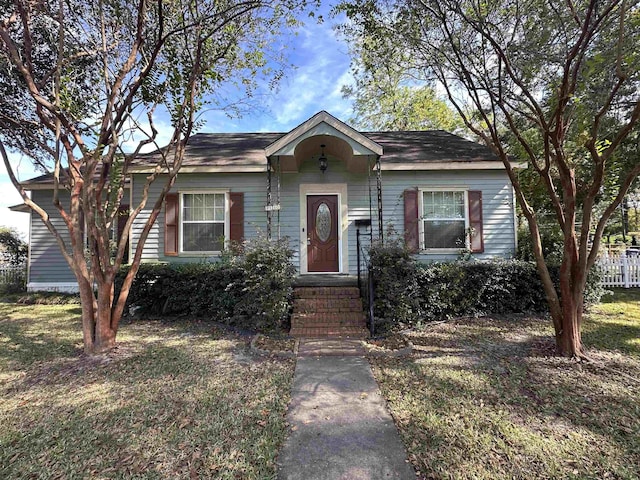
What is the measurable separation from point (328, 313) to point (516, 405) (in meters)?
3.27

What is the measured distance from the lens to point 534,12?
515cm

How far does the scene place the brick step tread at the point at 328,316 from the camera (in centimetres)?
567

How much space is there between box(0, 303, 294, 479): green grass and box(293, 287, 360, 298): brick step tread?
5.27ft

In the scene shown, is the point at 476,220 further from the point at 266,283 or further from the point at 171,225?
the point at 171,225

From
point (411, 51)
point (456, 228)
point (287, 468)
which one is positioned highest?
point (411, 51)

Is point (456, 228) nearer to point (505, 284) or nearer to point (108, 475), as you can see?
point (505, 284)

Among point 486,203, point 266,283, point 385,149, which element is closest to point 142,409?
point 266,283

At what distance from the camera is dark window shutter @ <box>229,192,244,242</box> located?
26.0 feet

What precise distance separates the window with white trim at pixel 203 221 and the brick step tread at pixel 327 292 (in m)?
2.82

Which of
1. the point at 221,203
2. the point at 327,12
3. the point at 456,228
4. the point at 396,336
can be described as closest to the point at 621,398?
the point at 396,336

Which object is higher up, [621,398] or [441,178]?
[441,178]

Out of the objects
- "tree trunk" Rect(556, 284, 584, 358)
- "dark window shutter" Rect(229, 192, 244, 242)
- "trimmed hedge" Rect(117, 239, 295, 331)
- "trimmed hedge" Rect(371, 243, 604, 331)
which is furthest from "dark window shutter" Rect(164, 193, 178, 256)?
"tree trunk" Rect(556, 284, 584, 358)

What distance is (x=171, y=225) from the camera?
7.88 m

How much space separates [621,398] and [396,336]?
2737 millimetres
